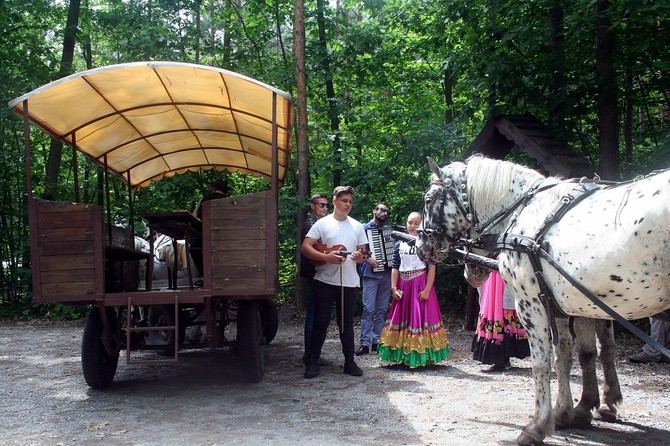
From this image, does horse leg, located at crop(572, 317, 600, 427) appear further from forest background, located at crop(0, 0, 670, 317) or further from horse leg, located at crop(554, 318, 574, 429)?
forest background, located at crop(0, 0, 670, 317)

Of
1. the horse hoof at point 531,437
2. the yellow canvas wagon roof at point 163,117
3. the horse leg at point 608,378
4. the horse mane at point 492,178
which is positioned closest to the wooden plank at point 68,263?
the yellow canvas wagon roof at point 163,117

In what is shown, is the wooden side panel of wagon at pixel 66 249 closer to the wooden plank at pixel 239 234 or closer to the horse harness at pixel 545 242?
the wooden plank at pixel 239 234

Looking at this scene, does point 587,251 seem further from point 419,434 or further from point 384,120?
point 384,120

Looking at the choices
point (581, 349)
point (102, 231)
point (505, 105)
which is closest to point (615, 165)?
point (505, 105)

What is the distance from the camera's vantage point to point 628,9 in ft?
25.9

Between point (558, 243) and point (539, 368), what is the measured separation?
90 cm

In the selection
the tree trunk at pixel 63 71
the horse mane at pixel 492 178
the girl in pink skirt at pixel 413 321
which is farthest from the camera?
the tree trunk at pixel 63 71

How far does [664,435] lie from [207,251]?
3944 mm

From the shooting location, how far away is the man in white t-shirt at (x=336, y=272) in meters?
7.40

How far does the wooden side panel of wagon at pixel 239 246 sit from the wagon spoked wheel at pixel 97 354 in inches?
52.4

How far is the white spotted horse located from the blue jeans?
3.70 metres

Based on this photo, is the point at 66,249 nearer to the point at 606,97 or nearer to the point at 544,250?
the point at 544,250

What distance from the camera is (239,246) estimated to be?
6.52 meters

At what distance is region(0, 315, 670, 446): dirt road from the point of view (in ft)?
16.8
